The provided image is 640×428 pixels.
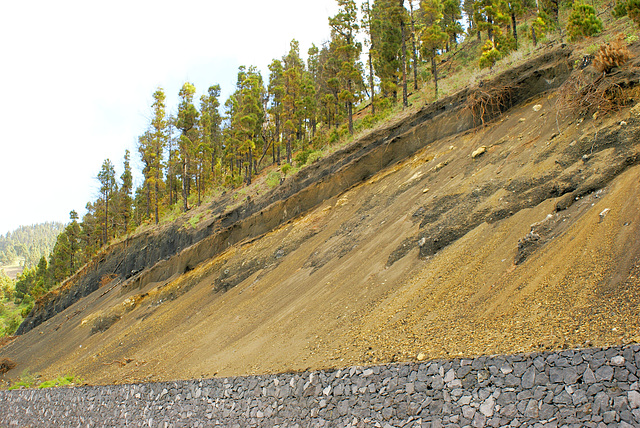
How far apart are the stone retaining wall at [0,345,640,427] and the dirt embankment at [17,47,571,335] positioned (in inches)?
438

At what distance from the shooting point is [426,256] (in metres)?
10.3

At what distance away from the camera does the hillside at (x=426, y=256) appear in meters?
6.73

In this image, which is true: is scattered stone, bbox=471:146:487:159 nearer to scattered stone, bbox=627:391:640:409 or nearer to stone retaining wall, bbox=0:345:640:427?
stone retaining wall, bbox=0:345:640:427

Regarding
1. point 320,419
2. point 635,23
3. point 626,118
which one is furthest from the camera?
point 635,23

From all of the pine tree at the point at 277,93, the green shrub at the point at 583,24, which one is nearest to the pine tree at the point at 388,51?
the pine tree at the point at 277,93

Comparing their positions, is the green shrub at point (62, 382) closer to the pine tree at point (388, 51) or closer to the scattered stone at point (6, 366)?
the scattered stone at point (6, 366)

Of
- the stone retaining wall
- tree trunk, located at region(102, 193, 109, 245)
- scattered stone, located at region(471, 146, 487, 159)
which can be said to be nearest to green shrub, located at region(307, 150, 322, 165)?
scattered stone, located at region(471, 146, 487, 159)

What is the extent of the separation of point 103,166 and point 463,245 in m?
49.3

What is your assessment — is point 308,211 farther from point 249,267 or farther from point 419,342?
point 419,342

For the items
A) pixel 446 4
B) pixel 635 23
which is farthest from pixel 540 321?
pixel 446 4

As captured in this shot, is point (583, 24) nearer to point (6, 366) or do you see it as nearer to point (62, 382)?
point (62, 382)

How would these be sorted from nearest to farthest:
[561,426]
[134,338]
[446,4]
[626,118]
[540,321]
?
[561,426] < [540,321] < [626,118] < [134,338] < [446,4]

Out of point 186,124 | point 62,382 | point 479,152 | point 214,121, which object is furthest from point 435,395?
point 214,121

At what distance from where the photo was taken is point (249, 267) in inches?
690
